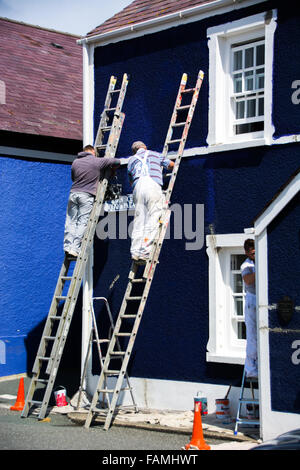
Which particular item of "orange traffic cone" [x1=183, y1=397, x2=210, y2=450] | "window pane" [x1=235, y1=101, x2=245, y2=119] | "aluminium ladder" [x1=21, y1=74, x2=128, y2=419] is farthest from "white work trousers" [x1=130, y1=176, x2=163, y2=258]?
"orange traffic cone" [x1=183, y1=397, x2=210, y2=450]

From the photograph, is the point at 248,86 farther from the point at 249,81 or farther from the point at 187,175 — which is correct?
the point at 187,175

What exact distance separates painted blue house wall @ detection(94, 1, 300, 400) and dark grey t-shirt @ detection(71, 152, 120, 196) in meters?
0.80

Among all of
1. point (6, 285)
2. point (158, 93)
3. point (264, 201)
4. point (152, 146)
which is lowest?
point (6, 285)

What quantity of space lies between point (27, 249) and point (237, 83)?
5.78m

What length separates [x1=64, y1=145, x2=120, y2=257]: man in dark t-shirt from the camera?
11891 millimetres

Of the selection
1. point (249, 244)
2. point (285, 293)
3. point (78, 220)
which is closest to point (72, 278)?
point (78, 220)

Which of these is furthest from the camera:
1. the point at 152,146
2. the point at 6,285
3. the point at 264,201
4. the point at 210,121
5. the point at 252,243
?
the point at 6,285

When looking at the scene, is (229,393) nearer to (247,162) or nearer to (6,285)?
(247,162)

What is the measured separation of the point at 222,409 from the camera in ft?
34.7

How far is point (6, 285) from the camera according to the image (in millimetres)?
14703

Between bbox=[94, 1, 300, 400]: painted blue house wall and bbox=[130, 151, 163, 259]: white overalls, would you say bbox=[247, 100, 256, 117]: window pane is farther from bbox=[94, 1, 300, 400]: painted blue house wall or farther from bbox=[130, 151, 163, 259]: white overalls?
bbox=[130, 151, 163, 259]: white overalls

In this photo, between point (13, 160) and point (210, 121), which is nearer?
point (210, 121)
